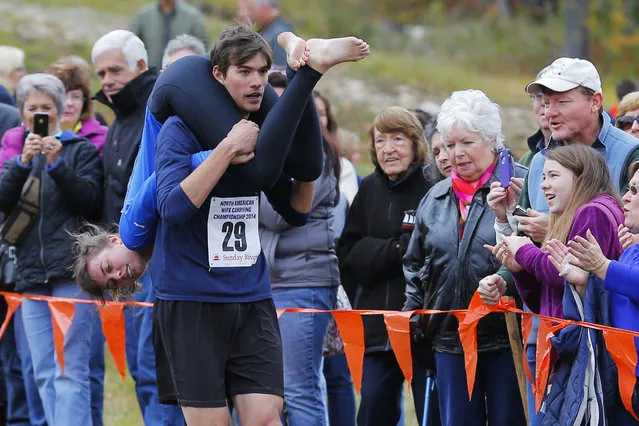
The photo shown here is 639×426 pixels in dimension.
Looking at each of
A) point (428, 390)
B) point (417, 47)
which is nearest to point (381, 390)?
point (428, 390)

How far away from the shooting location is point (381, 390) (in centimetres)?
718

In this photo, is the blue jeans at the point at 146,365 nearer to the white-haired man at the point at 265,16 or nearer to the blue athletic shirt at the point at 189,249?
the blue athletic shirt at the point at 189,249

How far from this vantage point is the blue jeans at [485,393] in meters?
6.38

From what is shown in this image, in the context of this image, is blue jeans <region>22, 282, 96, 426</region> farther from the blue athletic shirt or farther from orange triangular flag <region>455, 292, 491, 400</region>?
orange triangular flag <region>455, 292, 491, 400</region>

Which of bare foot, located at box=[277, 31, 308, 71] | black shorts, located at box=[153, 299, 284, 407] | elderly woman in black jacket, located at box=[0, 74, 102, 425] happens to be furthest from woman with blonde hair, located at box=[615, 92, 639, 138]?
elderly woman in black jacket, located at box=[0, 74, 102, 425]

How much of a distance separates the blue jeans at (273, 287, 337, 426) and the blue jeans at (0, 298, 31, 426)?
2.41m

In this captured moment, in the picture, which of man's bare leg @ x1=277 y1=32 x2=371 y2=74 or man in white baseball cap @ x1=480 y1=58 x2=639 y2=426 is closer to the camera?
man's bare leg @ x1=277 y1=32 x2=371 y2=74

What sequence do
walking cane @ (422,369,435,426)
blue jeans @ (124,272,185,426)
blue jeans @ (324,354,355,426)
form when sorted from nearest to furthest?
walking cane @ (422,369,435,426), blue jeans @ (124,272,185,426), blue jeans @ (324,354,355,426)

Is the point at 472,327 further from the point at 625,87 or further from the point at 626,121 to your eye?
the point at 625,87

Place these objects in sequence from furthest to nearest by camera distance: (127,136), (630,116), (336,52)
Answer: (127,136) < (630,116) < (336,52)

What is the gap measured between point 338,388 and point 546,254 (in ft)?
8.69

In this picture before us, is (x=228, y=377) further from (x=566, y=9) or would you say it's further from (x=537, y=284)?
(x=566, y=9)

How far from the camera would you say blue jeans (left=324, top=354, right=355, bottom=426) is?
26.1 feet

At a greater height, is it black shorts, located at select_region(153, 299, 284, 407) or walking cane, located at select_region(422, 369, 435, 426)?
black shorts, located at select_region(153, 299, 284, 407)
